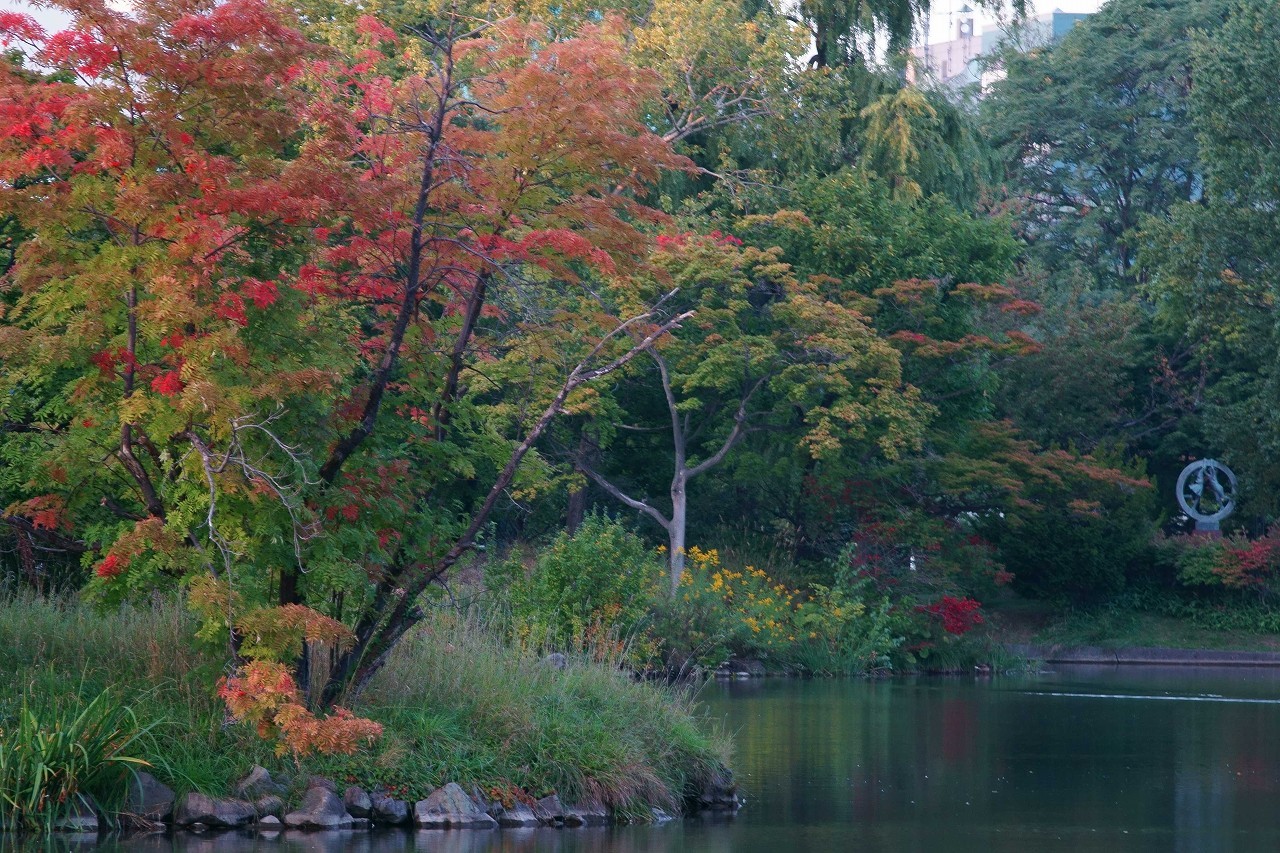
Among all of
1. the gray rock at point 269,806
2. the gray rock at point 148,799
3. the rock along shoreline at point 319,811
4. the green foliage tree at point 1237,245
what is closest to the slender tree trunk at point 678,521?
the green foliage tree at point 1237,245

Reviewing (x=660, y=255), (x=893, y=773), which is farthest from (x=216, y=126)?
(x=660, y=255)

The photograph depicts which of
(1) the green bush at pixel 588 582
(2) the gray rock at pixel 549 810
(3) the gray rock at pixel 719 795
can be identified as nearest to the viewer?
(2) the gray rock at pixel 549 810

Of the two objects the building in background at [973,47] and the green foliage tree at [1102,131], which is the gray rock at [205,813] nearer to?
the building in background at [973,47]

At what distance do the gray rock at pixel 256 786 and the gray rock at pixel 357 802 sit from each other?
0.42 meters

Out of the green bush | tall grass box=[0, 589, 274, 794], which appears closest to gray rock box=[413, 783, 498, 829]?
tall grass box=[0, 589, 274, 794]

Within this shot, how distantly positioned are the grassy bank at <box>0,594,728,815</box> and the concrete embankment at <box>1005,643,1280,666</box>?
65.4 feet

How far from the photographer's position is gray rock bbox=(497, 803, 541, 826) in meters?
Answer: 10.2

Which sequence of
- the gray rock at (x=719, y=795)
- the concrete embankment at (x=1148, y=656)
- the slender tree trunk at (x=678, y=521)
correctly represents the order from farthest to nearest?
the concrete embankment at (x=1148, y=656)
the slender tree trunk at (x=678, y=521)
the gray rock at (x=719, y=795)

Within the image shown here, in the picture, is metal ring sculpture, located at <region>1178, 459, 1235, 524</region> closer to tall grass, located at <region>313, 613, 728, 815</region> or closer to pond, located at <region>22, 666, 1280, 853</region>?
pond, located at <region>22, 666, 1280, 853</region>

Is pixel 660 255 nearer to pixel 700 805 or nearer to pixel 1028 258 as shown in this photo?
pixel 700 805

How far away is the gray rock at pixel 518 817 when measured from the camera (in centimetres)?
1020

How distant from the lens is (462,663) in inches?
448

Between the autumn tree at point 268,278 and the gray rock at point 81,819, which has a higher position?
the autumn tree at point 268,278

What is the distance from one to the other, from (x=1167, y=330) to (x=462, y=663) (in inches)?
1069
